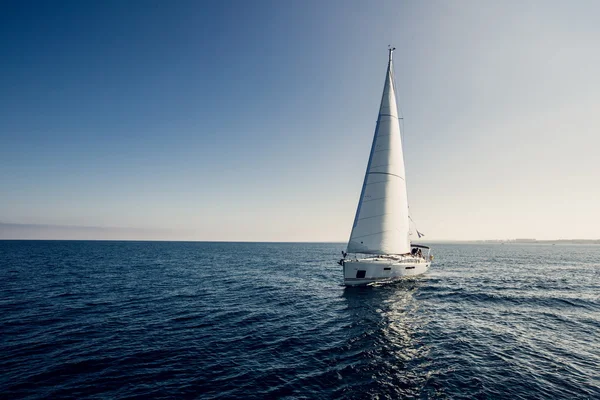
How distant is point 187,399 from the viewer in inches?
437

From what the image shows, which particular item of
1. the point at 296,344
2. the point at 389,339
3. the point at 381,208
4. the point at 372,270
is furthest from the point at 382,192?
the point at 296,344

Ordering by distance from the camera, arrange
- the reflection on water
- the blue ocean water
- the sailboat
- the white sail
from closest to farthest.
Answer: the blue ocean water → the reflection on water → the sailboat → the white sail

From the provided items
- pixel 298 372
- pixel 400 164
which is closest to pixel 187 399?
pixel 298 372

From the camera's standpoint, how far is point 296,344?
17.0 metres

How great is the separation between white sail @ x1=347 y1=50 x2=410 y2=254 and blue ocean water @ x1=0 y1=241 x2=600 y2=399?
6552mm

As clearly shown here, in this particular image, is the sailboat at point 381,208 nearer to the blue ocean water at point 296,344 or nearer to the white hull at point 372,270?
the white hull at point 372,270

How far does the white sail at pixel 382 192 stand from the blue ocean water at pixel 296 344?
6552mm

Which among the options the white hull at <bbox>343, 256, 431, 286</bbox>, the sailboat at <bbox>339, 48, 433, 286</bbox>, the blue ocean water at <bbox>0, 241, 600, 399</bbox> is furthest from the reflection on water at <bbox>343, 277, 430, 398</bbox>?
the sailboat at <bbox>339, 48, 433, 286</bbox>

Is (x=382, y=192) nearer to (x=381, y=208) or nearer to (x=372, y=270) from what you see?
(x=381, y=208)

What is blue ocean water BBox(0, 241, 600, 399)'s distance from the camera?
481 inches

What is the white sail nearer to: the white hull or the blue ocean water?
the white hull

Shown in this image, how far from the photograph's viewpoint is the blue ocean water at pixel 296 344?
12227 mm

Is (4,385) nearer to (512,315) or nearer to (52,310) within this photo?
(52,310)

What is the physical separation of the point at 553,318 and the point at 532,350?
1003cm
